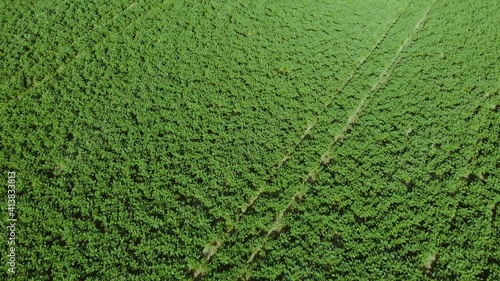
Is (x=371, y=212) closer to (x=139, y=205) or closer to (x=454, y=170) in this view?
(x=454, y=170)

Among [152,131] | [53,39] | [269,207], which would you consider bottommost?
[269,207]

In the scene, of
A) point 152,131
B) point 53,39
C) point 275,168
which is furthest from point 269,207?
point 53,39

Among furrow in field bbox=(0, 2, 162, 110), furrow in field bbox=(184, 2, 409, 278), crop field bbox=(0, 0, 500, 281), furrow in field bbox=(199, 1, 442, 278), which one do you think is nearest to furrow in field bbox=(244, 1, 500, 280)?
crop field bbox=(0, 0, 500, 281)

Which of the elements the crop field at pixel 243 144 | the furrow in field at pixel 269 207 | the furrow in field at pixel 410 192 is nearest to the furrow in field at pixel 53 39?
the crop field at pixel 243 144

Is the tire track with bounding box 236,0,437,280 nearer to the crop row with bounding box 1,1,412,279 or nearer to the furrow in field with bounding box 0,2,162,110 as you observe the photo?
the crop row with bounding box 1,1,412,279

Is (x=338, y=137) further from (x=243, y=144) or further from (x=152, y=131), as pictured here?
(x=152, y=131)

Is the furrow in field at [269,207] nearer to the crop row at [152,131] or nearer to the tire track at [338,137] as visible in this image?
the tire track at [338,137]
